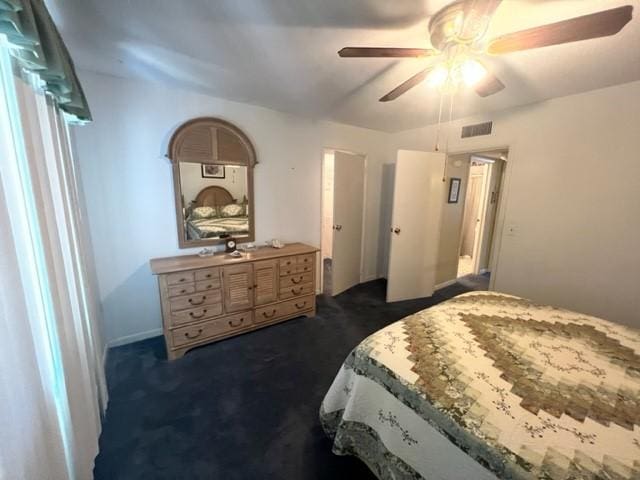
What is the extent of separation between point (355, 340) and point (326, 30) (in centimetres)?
246

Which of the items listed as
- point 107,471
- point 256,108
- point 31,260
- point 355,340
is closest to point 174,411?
point 107,471

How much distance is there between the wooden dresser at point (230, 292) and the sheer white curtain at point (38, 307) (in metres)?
0.75

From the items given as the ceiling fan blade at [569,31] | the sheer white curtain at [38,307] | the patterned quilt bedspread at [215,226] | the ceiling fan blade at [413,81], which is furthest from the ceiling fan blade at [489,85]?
the patterned quilt bedspread at [215,226]

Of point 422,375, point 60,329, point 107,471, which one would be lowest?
point 107,471

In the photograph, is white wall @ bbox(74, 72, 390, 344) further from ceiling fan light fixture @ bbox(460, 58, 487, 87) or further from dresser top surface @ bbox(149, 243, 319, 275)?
ceiling fan light fixture @ bbox(460, 58, 487, 87)

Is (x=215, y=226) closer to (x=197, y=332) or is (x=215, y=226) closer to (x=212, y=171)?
(x=212, y=171)

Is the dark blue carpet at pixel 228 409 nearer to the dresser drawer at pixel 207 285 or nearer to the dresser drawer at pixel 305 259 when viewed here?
the dresser drawer at pixel 207 285

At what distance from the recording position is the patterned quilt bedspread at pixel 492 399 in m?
0.79

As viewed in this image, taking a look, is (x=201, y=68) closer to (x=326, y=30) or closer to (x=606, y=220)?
(x=326, y=30)

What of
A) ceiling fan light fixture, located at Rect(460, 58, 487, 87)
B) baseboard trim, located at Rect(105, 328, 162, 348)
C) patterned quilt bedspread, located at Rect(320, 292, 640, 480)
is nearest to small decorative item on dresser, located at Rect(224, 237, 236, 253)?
baseboard trim, located at Rect(105, 328, 162, 348)

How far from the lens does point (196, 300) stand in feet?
7.25

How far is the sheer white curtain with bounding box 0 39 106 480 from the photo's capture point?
710 millimetres

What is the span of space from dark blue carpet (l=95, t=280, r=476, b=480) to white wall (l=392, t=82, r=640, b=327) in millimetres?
1929

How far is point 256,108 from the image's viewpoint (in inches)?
108
